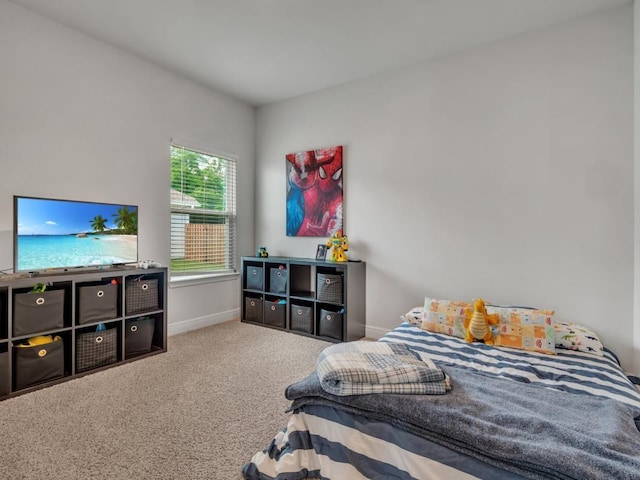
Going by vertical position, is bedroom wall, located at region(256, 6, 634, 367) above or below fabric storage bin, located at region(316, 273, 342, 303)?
above

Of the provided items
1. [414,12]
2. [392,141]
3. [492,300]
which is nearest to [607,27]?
[414,12]

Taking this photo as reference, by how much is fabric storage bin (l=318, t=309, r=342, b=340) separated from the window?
147cm

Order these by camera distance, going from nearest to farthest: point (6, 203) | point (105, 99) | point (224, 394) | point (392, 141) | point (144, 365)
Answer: point (224, 394) → point (6, 203) → point (144, 365) → point (105, 99) → point (392, 141)

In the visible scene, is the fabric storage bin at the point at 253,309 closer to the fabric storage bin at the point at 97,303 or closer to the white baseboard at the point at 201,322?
the white baseboard at the point at 201,322

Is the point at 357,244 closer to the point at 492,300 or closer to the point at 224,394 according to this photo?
the point at 492,300

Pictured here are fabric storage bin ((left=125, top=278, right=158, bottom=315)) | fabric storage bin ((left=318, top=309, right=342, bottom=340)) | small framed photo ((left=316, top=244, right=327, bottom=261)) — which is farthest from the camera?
small framed photo ((left=316, top=244, right=327, bottom=261))

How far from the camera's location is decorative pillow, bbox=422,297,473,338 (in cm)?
239

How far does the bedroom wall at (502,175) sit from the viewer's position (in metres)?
2.44

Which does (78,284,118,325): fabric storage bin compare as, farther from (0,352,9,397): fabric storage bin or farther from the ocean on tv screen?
(0,352,9,397): fabric storage bin

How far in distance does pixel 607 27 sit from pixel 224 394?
12.4 feet

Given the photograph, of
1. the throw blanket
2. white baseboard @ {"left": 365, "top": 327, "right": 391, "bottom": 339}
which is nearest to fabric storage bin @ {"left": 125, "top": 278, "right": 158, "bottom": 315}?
the throw blanket

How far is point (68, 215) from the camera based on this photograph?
2551 mm

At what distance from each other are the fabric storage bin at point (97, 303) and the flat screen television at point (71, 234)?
24cm

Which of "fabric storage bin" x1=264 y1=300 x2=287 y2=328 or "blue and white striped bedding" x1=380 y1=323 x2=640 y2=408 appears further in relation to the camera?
"fabric storage bin" x1=264 y1=300 x2=287 y2=328
